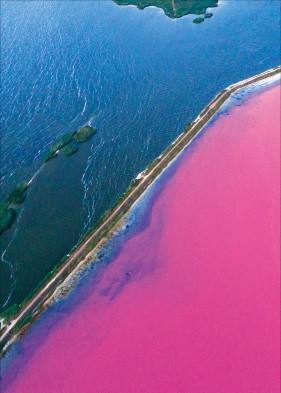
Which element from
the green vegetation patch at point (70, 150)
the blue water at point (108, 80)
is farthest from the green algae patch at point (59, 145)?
the blue water at point (108, 80)

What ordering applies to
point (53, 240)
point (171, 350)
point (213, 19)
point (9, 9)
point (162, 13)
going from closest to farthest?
1. point (171, 350)
2. point (53, 240)
3. point (213, 19)
4. point (162, 13)
5. point (9, 9)

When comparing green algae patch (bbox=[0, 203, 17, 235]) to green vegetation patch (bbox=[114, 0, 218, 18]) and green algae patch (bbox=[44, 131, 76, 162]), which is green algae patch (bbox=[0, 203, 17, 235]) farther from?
green vegetation patch (bbox=[114, 0, 218, 18])

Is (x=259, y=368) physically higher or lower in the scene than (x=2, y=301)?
lower

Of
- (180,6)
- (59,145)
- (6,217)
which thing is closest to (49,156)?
(59,145)

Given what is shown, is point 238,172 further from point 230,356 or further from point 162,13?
point 162,13

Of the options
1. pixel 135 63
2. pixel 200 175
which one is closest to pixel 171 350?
pixel 200 175

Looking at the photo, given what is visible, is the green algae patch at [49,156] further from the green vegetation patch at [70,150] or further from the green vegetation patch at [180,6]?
the green vegetation patch at [180,6]

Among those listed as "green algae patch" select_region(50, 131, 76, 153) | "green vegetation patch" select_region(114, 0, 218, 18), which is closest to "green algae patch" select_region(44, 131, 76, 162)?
"green algae patch" select_region(50, 131, 76, 153)
